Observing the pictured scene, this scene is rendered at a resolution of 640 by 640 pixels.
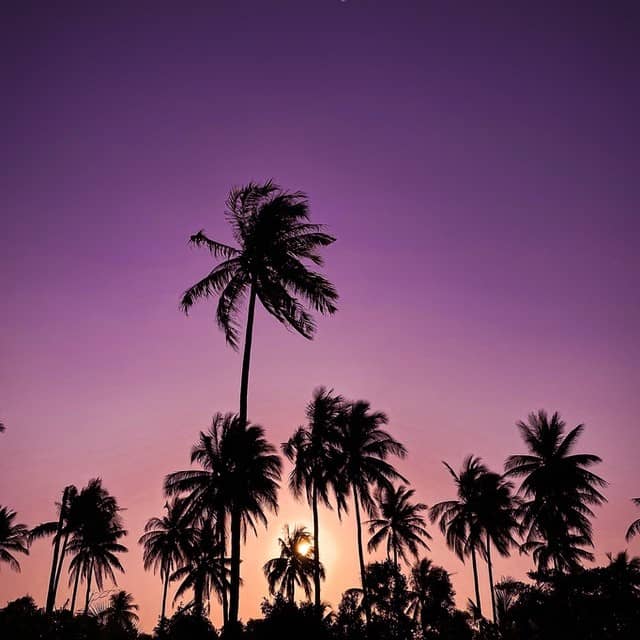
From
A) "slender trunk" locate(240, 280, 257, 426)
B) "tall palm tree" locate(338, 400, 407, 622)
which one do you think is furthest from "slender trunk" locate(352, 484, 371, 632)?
"slender trunk" locate(240, 280, 257, 426)

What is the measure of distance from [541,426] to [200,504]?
81.6 feet

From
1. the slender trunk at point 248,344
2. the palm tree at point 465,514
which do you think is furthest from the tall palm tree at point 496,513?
the slender trunk at point 248,344

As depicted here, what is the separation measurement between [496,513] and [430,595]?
11.0 metres

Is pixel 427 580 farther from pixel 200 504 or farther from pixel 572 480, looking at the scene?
pixel 200 504

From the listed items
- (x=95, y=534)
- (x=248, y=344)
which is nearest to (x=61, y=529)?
(x=95, y=534)

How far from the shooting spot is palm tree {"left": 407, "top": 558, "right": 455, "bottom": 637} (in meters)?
44.4

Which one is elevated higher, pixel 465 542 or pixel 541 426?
pixel 541 426

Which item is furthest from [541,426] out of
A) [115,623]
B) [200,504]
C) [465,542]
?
[115,623]

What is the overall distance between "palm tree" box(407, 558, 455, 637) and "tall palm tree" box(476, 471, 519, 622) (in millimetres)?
4913

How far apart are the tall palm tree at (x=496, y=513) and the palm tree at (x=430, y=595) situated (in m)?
4.91

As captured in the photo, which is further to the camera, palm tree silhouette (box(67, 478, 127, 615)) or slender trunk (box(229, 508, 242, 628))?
palm tree silhouette (box(67, 478, 127, 615))

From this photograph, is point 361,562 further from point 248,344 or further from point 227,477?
point 248,344

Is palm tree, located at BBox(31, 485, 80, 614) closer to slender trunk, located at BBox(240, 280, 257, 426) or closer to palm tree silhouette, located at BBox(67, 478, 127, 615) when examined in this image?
palm tree silhouette, located at BBox(67, 478, 127, 615)

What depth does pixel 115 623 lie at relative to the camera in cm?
2286
